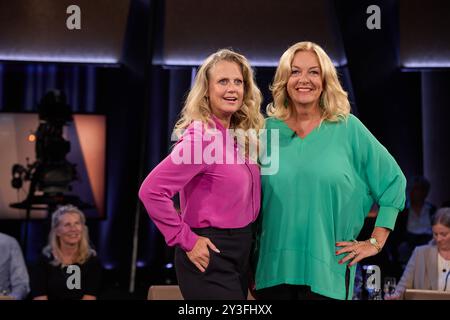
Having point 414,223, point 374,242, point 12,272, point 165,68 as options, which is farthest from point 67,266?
point 414,223

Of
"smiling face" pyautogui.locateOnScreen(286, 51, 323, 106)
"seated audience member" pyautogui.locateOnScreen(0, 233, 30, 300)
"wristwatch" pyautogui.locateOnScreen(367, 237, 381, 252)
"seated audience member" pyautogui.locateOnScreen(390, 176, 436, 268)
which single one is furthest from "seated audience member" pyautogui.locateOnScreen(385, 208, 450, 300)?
"seated audience member" pyautogui.locateOnScreen(0, 233, 30, 300)

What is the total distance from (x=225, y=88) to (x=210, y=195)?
312mm

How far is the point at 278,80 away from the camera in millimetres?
2041

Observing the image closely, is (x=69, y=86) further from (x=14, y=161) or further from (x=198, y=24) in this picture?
(x=198, y=24)

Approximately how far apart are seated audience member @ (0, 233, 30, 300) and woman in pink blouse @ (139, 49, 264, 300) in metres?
2.10

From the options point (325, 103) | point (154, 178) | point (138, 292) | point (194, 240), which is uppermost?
point (325, 103)

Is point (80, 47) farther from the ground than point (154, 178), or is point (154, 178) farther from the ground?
point (80, 47)

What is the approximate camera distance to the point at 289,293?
6.35 feet

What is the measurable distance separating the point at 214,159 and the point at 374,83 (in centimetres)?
367

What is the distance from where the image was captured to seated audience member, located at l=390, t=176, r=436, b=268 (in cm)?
481

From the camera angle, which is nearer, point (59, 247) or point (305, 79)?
point (305, 79)

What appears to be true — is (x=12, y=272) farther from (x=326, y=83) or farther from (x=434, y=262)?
(x=326, y=83)

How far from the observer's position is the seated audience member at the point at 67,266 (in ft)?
11.5
